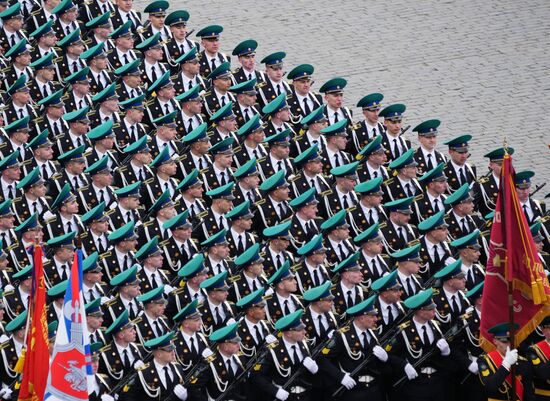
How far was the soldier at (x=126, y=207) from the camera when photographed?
20562 millimetres

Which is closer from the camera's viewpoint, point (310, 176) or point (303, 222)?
point (303, 222)

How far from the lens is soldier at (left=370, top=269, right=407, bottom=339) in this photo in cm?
1905

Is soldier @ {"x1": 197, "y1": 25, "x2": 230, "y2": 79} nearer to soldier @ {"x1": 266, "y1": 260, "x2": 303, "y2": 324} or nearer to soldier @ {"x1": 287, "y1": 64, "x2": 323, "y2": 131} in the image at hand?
soldier @ {"x1": 287, "y1": 64, "x2": 323, "y2": 131}

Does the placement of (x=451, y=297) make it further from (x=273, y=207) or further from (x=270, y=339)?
(x=273, y=207)

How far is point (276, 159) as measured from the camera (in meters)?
21.6

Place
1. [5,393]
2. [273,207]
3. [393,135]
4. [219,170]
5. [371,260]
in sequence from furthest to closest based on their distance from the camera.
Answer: [393,135]
[219,170]
[273,207]
[371,260]
[5,393]

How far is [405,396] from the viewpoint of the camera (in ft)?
62.0

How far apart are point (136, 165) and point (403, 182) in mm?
3322

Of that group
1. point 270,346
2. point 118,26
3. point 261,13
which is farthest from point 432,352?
point 261,13

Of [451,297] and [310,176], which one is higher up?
[310,176]

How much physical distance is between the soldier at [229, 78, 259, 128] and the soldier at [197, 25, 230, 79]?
1.09 metres

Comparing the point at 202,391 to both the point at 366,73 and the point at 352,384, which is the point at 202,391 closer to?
the point at 352,384

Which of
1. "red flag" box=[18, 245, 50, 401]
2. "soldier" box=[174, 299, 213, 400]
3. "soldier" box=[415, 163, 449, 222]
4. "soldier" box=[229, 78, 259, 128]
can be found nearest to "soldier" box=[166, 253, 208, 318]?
"soldier" box=[174, 299, 213, 400]

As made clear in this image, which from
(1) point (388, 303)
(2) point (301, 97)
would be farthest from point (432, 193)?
(2) point (301, 97)
